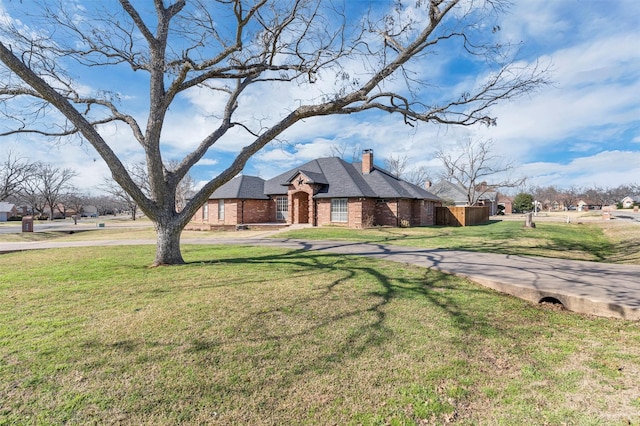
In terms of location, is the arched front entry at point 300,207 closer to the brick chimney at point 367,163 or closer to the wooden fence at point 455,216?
the brick chimney at point 367,163

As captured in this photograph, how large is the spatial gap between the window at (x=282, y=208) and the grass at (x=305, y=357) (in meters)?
20.4

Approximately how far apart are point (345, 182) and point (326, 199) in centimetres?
205

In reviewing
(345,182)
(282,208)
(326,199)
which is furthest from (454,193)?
(282,208)

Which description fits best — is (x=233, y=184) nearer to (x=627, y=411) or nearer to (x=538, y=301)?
(x=538, y=301)

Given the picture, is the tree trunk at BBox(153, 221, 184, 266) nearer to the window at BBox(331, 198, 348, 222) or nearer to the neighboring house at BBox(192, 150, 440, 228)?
the neighboring house at BBox(192, 150, 440, 228)

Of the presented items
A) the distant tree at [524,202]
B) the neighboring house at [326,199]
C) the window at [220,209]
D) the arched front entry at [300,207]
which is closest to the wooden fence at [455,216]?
the neighboring house at [326,199]

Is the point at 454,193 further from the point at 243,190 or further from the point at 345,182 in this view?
the point at 243,190

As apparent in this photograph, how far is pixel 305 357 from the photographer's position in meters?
3.69

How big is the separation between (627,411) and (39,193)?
279 ft

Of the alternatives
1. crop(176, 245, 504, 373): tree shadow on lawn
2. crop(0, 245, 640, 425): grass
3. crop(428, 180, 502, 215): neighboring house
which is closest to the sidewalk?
crop(0, 245, 640, 425): grass

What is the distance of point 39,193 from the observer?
6212cm

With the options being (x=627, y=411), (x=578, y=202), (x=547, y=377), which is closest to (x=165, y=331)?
(x=547, y=377)

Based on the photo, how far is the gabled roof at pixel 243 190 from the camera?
2636 cm

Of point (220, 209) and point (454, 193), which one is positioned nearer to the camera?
point (220, 209)
